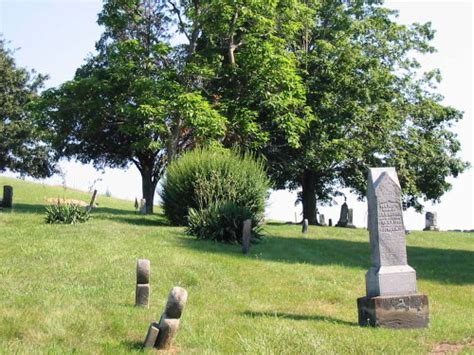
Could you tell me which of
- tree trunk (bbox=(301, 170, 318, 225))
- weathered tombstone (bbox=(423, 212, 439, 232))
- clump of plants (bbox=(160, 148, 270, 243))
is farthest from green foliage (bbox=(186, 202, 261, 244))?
weathered tombstone (bbox=(423, 212, 439, 232))

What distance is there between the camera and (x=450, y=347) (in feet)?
26.0

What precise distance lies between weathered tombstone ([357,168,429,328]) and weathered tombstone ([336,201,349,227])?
27568 mm

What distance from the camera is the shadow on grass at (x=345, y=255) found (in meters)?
15.8

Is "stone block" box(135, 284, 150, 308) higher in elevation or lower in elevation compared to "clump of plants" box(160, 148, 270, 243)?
lower

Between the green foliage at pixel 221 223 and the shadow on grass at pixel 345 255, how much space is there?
2.31 ft

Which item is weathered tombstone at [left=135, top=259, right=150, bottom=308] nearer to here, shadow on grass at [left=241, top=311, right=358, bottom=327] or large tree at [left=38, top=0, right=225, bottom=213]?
shadow on grass at [left=241, top=311, right=358, bottom=327]

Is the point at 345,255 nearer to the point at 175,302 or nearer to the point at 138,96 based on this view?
the point at 175,302

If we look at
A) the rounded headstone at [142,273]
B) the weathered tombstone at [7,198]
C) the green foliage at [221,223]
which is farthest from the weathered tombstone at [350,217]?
the rounded headstone at [142,273]

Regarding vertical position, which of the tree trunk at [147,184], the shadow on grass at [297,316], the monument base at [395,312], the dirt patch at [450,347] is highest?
the tree trunk at [147,184]

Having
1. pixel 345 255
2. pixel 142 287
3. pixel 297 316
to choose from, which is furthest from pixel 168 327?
pixel 345 255

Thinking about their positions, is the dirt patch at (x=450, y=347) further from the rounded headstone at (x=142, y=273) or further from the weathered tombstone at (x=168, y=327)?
the rounded headstone at (x=142, y=273)

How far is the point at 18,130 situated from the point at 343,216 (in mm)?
23172

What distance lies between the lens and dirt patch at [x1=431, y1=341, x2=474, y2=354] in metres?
7.68

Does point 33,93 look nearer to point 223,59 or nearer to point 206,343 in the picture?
point 223,59
